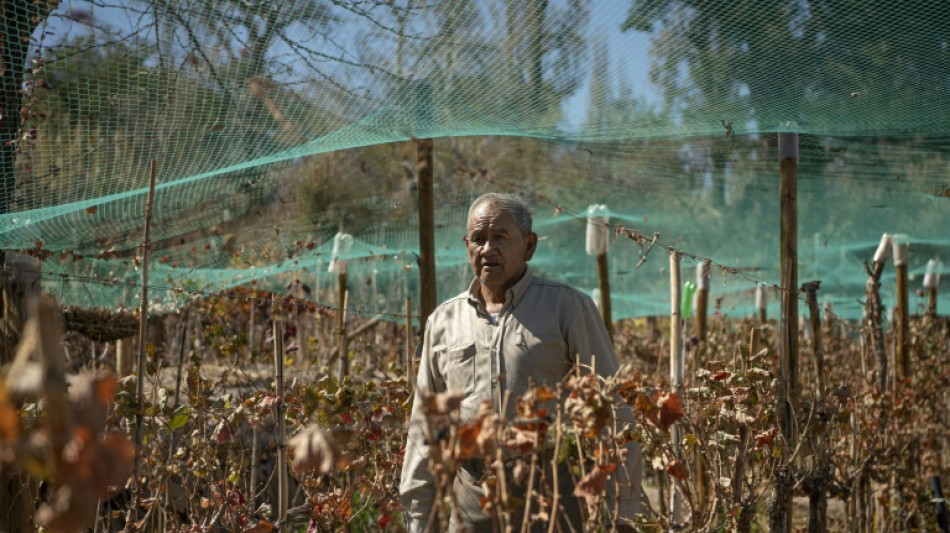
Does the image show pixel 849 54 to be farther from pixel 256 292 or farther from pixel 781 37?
pixel 256 292

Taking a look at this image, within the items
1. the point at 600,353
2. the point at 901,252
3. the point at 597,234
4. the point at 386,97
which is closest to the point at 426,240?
the point at 386,97

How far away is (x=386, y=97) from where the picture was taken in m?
3.60

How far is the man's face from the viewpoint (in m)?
2.75

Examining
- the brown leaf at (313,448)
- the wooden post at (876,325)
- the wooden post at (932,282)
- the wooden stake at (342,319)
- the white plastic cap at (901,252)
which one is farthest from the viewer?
the wooden post at (932,282)

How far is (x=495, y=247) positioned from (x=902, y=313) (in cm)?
643

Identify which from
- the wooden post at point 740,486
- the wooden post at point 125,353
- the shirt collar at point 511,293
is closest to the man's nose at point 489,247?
the shirt collar at point 511,293

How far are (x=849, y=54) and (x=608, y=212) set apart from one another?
363 centimetres

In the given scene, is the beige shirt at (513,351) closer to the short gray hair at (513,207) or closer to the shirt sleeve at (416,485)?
the shirt sleeve at (416,485)

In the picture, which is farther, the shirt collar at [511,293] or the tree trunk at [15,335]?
the tree trunk at [15,335]

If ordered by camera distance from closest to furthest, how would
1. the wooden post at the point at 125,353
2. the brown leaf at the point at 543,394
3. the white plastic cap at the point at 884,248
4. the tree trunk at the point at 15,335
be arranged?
the brown leaf at the point at 543,394 → the tree trunk at the point at 15,335 → the white plastic cap at the point at 884,248 → the wooden post at the point at 125,353

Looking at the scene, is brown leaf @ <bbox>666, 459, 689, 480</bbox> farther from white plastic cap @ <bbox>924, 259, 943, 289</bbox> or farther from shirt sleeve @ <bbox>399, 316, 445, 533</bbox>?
white plastic cap @ <bbox>924, 259, 943, 289</bbox>

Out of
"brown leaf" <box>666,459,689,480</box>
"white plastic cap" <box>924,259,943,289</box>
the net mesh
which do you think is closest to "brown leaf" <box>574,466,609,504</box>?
"brown leaf" <box>666,459,689,480</box>

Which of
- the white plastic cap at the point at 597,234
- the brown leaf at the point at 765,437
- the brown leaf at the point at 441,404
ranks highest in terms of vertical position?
the white plastic cap at the point at 597,234

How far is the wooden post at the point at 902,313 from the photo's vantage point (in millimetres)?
7840
